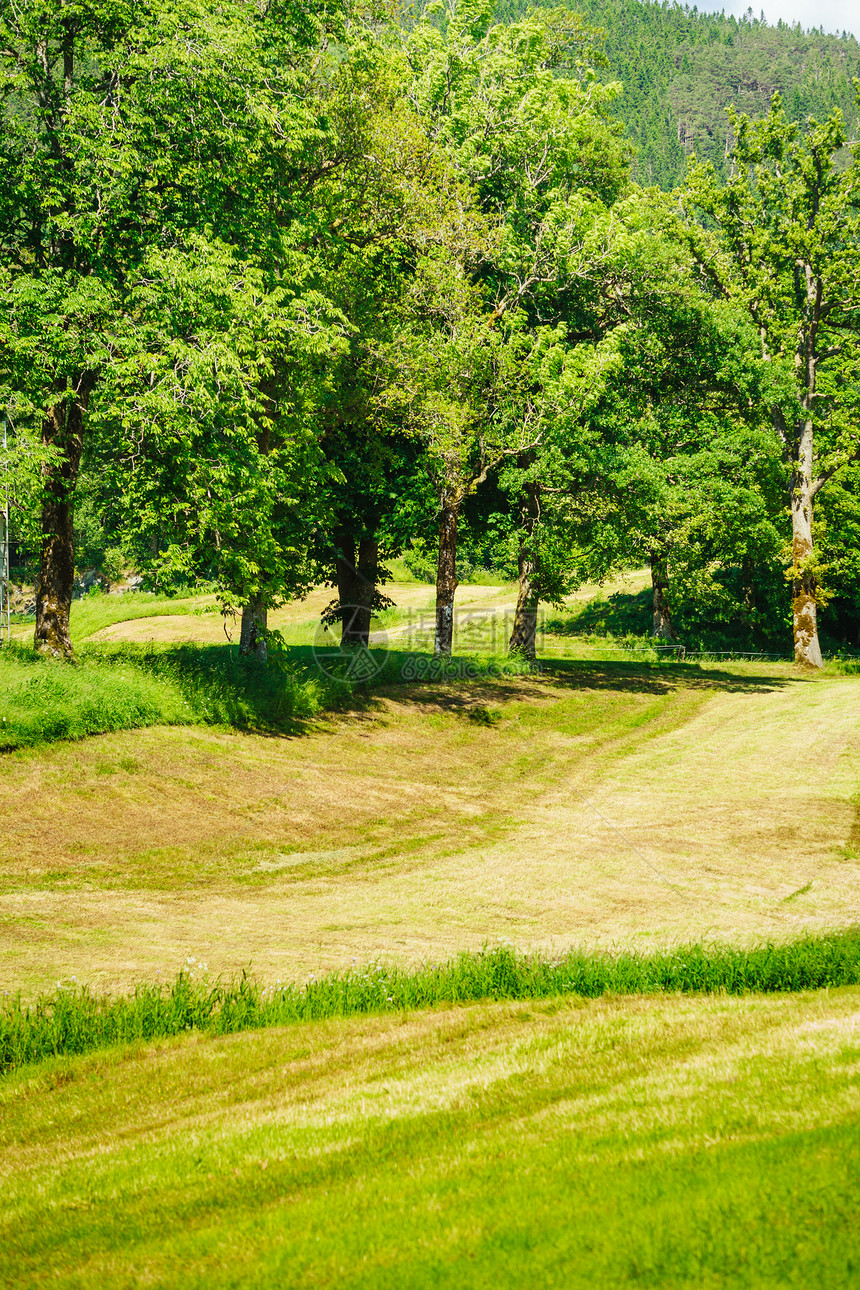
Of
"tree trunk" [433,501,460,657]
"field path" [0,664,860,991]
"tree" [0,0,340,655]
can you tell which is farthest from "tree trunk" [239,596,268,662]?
"tree trunk" [433,501,460,657]

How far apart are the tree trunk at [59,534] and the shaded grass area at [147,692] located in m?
0.61

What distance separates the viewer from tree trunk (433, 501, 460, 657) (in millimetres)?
29422

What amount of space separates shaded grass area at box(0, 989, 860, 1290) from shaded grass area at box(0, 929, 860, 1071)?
339 mm

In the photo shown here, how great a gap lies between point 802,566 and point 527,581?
1271 cm

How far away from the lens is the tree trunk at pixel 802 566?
39.2 metres

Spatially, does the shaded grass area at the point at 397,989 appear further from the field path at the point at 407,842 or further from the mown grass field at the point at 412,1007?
the field path at the point at 407,842

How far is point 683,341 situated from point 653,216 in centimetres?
662

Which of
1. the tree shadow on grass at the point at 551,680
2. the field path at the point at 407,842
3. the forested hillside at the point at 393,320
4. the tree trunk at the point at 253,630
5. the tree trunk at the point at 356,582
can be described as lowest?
the field path at the point at 407,842

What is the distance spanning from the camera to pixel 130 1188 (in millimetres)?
5582

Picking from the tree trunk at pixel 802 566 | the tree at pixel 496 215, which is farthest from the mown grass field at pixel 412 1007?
the tree trunk at pixel 802 566

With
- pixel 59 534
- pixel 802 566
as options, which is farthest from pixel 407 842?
pixel 802 566

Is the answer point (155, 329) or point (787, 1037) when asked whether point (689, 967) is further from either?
point (155, 329)

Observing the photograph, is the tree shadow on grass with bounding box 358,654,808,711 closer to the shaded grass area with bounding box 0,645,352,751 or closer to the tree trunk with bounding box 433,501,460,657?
the tree trunk with bounding box 433,501,460,657

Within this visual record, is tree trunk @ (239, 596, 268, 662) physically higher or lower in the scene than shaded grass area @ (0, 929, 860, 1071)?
higher
